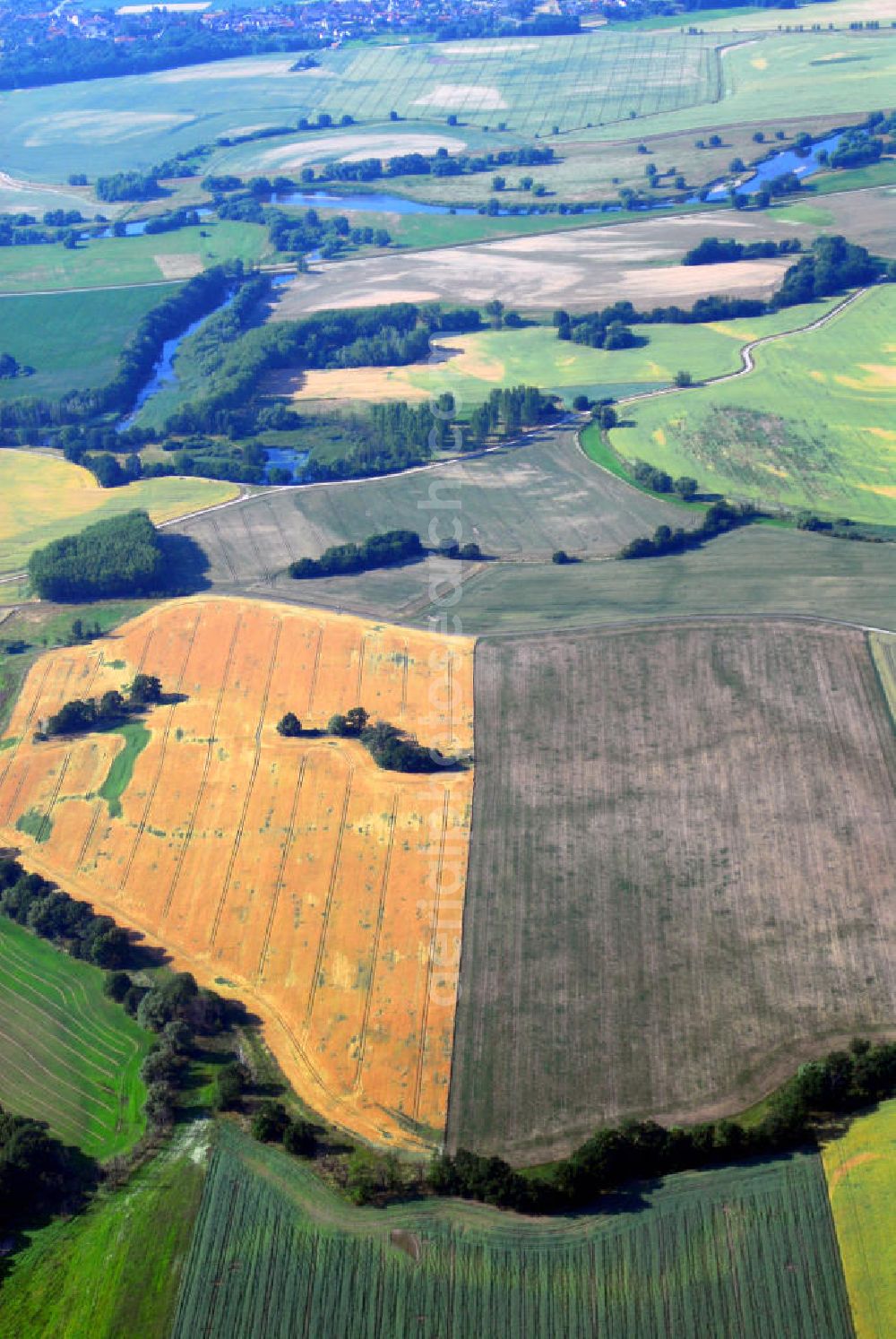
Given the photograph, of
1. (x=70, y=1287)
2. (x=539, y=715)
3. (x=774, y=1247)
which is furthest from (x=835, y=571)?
(x=70, y=1287)

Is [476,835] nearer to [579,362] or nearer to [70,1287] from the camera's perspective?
[70,1287]

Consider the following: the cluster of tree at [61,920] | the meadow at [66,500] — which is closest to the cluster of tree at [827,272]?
the meadow at [66,500]

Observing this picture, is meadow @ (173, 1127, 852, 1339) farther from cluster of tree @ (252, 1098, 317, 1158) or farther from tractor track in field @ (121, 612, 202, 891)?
tractor track in field @ (121, 612, 202, 891)

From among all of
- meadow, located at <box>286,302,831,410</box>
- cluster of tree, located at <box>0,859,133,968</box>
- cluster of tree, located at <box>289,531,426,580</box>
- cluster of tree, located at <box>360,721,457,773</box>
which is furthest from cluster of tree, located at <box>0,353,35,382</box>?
cluster of tree, located at <box>0,859,133,968</box>

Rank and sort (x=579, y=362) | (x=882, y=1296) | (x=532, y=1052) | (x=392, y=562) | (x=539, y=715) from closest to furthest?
(x=882, y=1296) → (x=532, y=1052) → (x=539, y=715) → (x=392, y=562) → (x=579, y=362)

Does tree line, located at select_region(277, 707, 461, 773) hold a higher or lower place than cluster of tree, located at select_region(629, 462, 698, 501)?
higher

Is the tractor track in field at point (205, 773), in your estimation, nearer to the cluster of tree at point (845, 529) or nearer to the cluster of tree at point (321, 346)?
the cluster of tree at point (845, 529)
